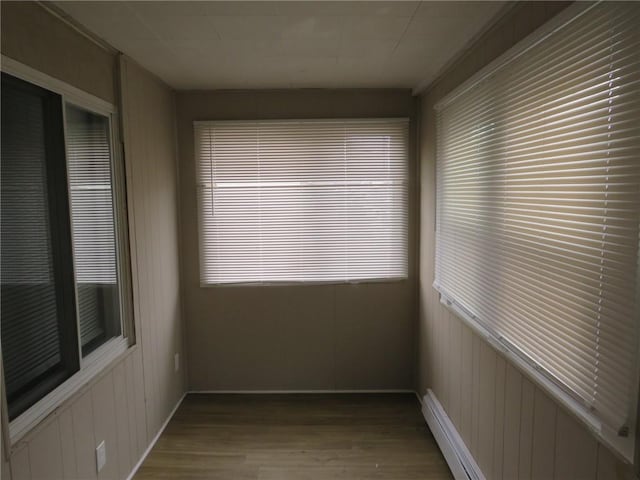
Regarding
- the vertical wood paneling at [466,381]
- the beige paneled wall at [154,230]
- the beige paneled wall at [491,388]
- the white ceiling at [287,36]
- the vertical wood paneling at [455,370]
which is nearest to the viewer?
the beige paneled wall at [491,388]

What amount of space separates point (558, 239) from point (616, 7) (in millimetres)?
687

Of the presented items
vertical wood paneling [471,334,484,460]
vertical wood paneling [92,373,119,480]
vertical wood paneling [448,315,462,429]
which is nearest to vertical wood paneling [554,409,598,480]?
vertical wood paneling [471,334,484,460]

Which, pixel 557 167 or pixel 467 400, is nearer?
pixel 557 167

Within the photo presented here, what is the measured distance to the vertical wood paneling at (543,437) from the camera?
1.40 meters

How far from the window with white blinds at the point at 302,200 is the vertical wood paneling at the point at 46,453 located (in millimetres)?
1663

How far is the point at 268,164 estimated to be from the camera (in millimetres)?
3117

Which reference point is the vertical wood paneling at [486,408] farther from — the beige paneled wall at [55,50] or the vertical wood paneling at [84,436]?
the beige paneled wall at [55,50]

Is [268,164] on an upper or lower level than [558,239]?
upper

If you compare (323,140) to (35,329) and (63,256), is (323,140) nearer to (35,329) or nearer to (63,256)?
(63,256)

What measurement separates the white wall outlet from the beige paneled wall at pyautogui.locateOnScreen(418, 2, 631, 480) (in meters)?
1.93

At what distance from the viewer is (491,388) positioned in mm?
1876

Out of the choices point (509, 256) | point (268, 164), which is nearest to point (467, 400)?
point (509, 256)

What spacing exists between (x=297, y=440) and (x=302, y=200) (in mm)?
1749

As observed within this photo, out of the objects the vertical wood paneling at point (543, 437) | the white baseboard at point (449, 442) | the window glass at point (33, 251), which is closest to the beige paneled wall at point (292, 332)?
the white baseboard at point (449, 442)
